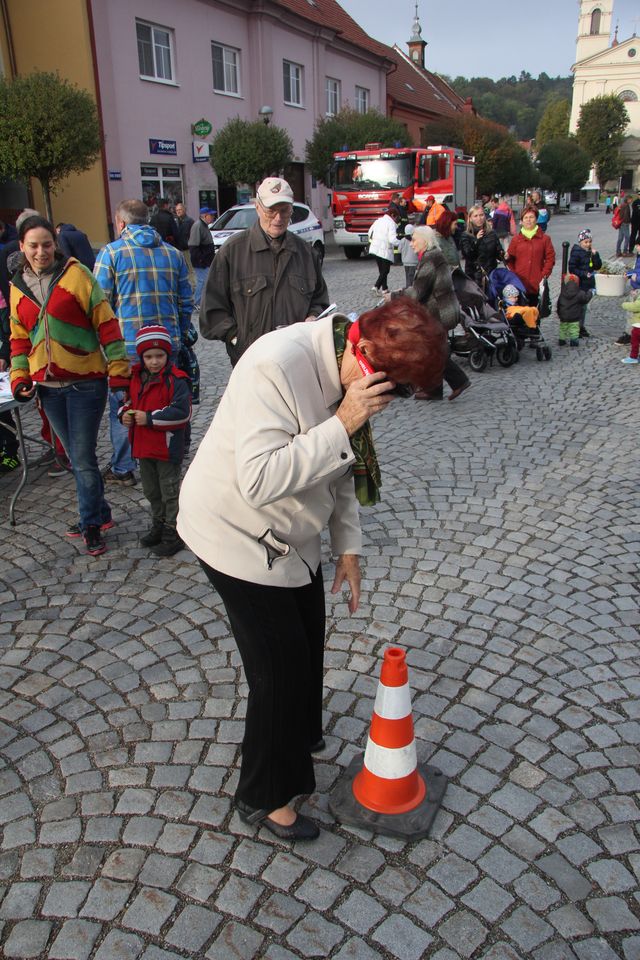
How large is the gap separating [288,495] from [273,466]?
11 centimetres

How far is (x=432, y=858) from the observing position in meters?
2.58

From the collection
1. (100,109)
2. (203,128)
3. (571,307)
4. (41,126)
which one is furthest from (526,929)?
(203,128)

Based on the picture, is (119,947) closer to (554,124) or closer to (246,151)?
(246,151)

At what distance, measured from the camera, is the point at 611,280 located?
14758mm

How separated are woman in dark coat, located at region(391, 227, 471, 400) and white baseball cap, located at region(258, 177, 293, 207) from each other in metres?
2.88

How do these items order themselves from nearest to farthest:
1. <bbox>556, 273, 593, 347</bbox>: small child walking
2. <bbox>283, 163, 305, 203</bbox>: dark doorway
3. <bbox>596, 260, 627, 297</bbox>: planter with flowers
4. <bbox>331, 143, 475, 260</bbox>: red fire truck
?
1. <bbox>556, 273, 593, 347</bbox>: small child walking
2. <bbox>596, 260, 627, 297</bbox>: planter with flowers
3. <bbox>331, 143, 475, 260</bbox>: red fire truck
4. <bbox>283, 163, 305, 203</bbox>: dark doorway

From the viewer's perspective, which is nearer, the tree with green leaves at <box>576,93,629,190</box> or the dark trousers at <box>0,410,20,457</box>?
the dark trousers at <box>0,410,20,457</box>

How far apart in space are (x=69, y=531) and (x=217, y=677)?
2.04m

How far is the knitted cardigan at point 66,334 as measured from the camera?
4.47 meters

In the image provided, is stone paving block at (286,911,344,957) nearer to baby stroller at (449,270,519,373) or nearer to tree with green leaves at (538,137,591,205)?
baby stroller at (449,270,519,373)

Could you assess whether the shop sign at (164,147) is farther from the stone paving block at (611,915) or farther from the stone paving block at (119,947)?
the stone paving block at (611,915)

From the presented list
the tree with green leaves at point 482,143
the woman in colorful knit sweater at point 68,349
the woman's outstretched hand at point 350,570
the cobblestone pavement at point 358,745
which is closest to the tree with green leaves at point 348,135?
the tree with green leaves at point 482,143

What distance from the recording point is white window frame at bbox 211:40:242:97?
26000 mm

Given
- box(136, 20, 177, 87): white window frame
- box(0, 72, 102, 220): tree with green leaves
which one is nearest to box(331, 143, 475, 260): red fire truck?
box(136, 20, 177, 87): white window frame
